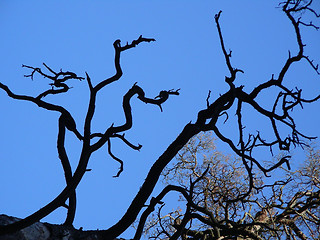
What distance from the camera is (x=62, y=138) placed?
Result: 4199mm

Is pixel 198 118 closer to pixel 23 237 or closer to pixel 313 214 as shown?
pixel 23 237

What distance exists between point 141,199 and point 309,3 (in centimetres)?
275

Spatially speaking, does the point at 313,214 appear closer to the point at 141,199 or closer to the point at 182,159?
the point at 182,159

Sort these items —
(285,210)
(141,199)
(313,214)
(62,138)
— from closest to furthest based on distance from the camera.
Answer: (141,199) < (62,138) < (285,210) < (313,214)

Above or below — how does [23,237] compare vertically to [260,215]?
below

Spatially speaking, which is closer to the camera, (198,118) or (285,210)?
(198,118)

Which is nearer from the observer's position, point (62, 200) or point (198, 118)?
point (62, 200)

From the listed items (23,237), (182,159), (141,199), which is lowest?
(23,237)

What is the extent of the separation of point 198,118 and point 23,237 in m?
2.26

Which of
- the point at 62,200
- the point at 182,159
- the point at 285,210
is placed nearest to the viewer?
the point at 62,200

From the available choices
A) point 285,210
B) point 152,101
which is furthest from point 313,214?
point 152,101

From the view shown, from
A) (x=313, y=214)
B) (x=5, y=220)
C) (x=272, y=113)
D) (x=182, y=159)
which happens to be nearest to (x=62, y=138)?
(x=5, y=220)

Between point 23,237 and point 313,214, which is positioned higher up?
point 313,214

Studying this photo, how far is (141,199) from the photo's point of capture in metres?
3.89
